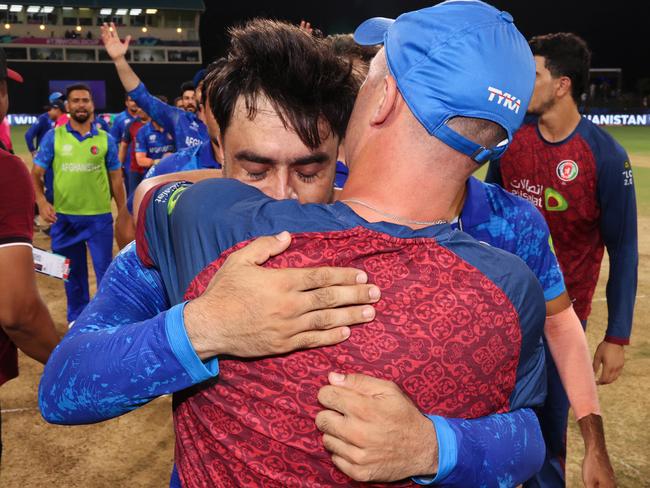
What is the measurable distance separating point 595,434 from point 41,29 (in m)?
Answer: 51.6

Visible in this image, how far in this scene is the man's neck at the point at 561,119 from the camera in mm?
3646

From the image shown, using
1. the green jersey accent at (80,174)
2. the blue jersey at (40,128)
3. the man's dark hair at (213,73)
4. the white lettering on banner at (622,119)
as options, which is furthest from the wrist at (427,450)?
the white lettering on banner at (622,119)

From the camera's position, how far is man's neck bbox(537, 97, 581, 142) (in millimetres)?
3646

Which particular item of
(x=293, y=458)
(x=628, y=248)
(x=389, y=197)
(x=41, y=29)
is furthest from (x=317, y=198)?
(x=41, y=29)

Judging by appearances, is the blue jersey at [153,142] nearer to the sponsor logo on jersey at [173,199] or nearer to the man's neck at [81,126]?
the man's neck at [81,126]

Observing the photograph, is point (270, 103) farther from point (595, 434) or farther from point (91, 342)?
point (595, 434)

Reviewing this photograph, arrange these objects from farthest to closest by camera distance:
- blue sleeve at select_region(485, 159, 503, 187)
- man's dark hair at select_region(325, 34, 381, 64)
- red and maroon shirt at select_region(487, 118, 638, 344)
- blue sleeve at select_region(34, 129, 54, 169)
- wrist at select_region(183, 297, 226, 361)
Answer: blue sleeve at select_region(34, 129, 54, 169), blue sleeve at select_region(485, 159, 503, 187), red and maroon shirt at select_region(487, 118, 638, 344), man's dark hair at select_region(325, 34, 381, 64), wrist at select_region(183, 297, 226, 361)

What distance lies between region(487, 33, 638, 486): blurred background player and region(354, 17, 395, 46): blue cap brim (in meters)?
2.18

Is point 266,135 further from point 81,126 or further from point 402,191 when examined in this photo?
point 81,126

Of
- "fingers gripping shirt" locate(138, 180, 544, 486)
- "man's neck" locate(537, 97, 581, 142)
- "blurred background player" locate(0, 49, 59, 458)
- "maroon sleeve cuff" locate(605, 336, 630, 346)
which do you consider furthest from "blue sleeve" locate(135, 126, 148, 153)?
"fingers gripping shirt" locate(138, 180, 544, 486)

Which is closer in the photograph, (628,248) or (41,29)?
(628,248)

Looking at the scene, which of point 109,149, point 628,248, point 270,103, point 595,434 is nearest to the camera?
point 270,103

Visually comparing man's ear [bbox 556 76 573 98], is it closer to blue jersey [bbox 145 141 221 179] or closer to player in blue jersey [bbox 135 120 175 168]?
blue jersey [bbox 145 141 221 179]

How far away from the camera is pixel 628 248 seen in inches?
128
